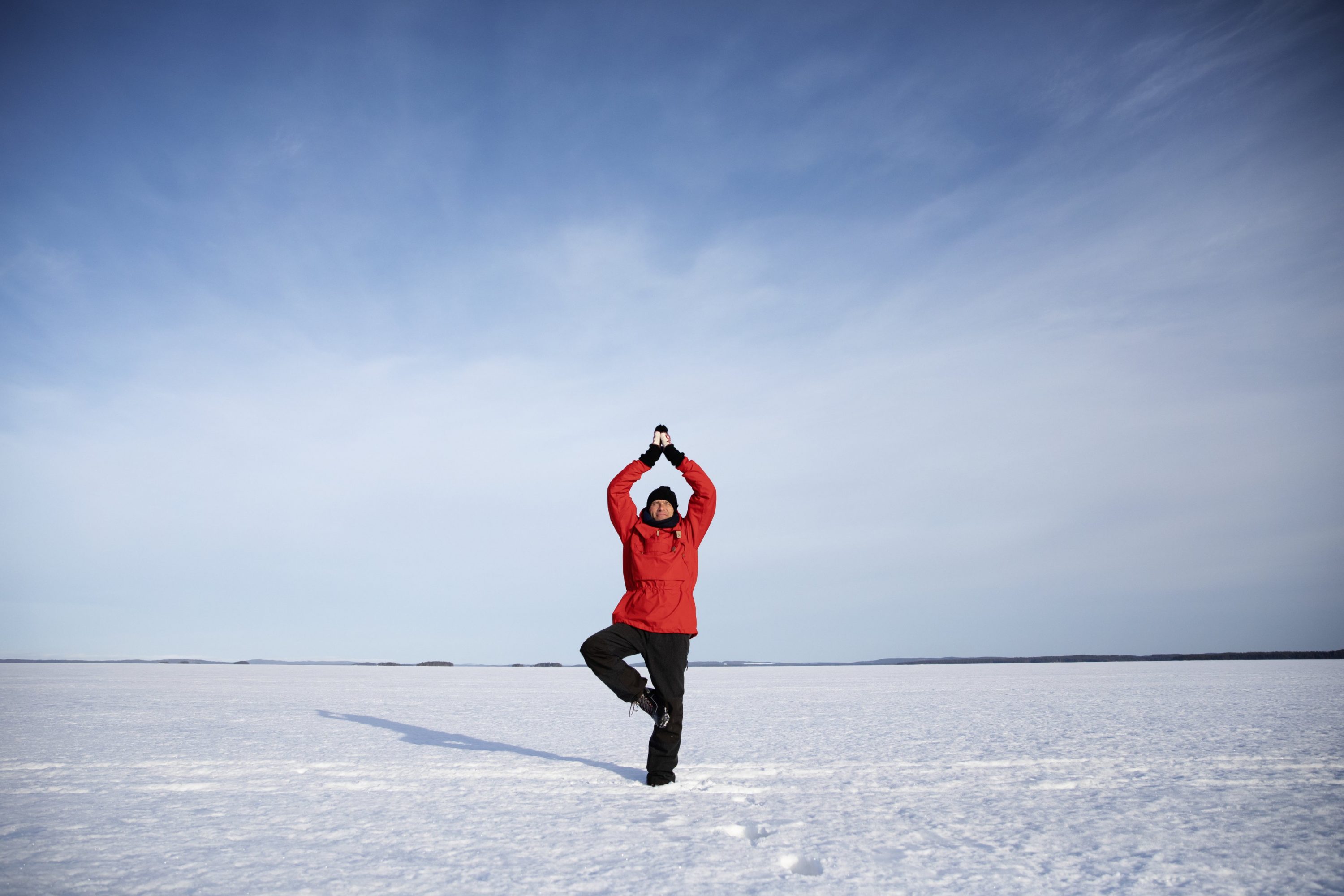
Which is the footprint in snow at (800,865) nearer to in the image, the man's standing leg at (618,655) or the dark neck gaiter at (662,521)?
the man's standing leg at (618,655)

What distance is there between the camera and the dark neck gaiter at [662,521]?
428 centimetres

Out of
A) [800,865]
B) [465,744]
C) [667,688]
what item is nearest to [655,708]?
[667,688]

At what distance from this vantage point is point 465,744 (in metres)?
5.80

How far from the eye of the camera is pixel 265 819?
3.30 m

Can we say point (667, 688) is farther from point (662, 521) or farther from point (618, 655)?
point (662, 521)

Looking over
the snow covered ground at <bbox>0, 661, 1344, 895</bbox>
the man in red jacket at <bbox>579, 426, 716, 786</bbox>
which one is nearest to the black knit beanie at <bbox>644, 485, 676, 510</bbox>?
the man in red jacket at <bbox>579, 426, 716, 786</bbox>

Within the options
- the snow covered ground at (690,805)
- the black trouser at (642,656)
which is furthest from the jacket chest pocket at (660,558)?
the snow covered ground at (690,805)

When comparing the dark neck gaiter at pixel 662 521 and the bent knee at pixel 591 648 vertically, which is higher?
the dark neck gaiter at pixel 662 521

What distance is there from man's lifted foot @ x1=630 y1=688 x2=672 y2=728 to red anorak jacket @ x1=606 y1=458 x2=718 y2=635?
A: 38cm

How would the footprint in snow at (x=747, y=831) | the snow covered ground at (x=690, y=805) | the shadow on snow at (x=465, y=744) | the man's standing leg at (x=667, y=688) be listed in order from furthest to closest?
the shadow on snow at (x=465, y=744) → the man's standing leg at (x=667, y=688) → the footprint in snow at (x=747, y=831) → the snow covered ground at (x=690, y=805)

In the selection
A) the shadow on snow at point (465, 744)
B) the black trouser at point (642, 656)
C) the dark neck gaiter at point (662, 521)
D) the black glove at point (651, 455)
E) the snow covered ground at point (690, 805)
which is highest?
the black glove at point (651, 455)

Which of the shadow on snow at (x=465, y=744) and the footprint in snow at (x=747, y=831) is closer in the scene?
the footprint in snow at (x=747, y=831)

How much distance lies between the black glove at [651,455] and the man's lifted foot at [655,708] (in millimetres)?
1305

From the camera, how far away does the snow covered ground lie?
252 centimetres
